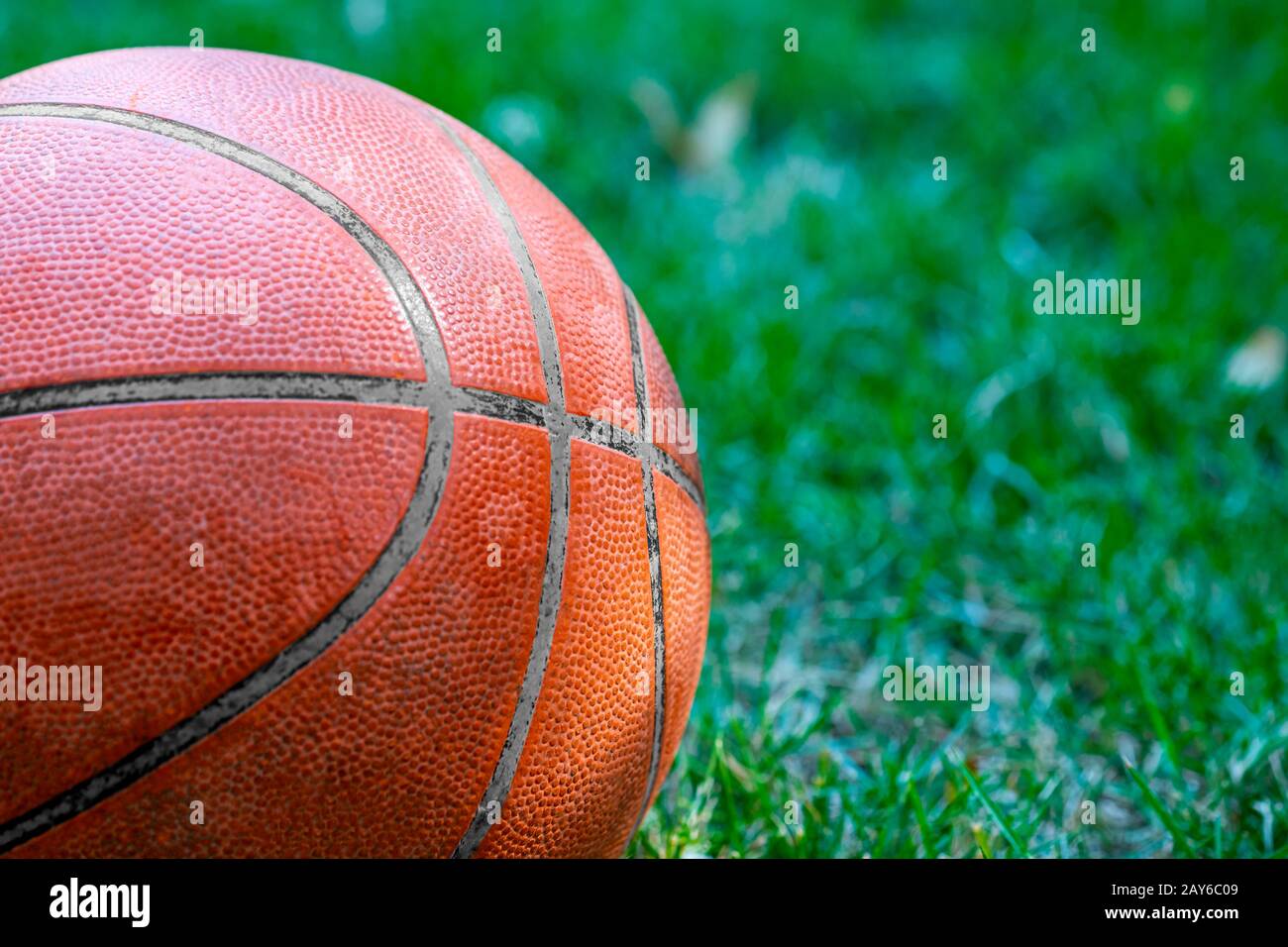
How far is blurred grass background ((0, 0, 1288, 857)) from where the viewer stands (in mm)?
2461

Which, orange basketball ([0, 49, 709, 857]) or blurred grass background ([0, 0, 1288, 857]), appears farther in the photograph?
blurred grass background ([0, 0, 1288, 857])

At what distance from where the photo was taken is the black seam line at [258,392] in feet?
5.20

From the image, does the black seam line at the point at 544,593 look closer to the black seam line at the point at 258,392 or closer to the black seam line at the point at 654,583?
the black seam line at the point at 258,392

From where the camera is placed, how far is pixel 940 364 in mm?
3707

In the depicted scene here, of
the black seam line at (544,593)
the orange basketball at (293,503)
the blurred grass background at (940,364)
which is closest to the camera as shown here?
the orange basketball at (293,503)

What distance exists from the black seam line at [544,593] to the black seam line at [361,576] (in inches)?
6.3

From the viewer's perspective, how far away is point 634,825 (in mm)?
2016

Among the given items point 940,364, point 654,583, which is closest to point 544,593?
point 654,583

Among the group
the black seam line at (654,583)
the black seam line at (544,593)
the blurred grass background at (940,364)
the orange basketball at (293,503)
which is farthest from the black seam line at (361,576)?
the blurred grass background at (940,364)

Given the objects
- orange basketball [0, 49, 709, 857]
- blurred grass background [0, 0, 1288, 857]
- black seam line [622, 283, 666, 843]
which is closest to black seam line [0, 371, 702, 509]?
orange basketball [0, 49, 709, 857]

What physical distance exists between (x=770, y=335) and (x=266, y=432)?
2306 millimetres

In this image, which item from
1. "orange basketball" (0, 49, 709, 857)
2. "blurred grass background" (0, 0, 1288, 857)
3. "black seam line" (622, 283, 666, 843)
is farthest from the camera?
"blurred grass background" (0, 0, 1288, 857)

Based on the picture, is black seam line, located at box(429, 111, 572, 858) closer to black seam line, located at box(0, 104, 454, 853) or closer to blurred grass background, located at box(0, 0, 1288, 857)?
black seam line, located at box(0, 104, 454, 853)
